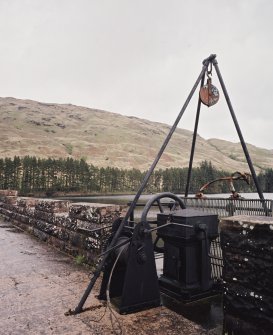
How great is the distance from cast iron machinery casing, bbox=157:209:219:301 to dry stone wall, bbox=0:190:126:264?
98 centimetres

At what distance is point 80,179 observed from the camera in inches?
4405

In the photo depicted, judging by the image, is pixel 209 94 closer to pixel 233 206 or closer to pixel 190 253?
pixel 233 206

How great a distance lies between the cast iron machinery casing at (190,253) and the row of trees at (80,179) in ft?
288

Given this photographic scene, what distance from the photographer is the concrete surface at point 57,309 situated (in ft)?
9.38

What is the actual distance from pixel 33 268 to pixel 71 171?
107m

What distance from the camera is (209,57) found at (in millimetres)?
4723

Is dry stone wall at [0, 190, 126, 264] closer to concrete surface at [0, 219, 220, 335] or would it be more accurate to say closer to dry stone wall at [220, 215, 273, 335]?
concrete surface at [0, 219, 220, 335]

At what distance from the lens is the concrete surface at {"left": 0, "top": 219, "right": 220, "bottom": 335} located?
9.38 ft

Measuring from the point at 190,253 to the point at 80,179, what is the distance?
11052 cm

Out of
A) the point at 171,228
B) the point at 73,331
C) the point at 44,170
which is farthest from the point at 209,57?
the point at 44,170

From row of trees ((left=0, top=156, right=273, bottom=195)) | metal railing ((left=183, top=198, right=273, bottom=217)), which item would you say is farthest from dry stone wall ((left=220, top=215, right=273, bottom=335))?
row of trees ((left=0, top=156, right=273, bottom=195))

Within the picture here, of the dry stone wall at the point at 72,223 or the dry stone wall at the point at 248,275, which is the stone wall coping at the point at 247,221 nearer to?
the dry stone wall at the point at 248,275

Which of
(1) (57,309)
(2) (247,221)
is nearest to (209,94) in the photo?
(2) (247,221)

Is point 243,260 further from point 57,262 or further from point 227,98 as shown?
point 57,262
